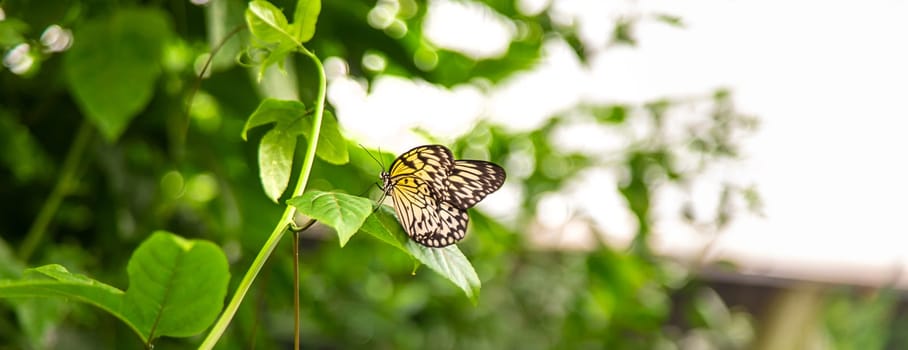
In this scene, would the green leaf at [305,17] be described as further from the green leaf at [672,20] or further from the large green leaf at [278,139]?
the green leaf at [672,20]

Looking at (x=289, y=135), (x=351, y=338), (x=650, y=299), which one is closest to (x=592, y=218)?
(x=650, y=299)

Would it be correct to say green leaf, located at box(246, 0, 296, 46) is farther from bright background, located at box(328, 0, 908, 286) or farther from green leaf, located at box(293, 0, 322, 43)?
bright background, located at box(328, 0, 908, 286)

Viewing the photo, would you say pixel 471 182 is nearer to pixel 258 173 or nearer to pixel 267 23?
pixel 267 23

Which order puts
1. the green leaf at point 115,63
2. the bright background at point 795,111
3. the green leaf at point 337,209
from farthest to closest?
1. the bright background at point 795,111
2. the green leaf at point 115,63
3. the green leaf at point 337,209

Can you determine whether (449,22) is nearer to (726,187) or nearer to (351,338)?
(726,187)

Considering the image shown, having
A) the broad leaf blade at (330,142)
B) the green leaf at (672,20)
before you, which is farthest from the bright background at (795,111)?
the broad leaf blade at (330,142)

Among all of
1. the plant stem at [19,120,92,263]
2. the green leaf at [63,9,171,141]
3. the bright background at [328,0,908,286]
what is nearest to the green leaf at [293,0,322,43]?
the green leaf at [63,9,171,141]
